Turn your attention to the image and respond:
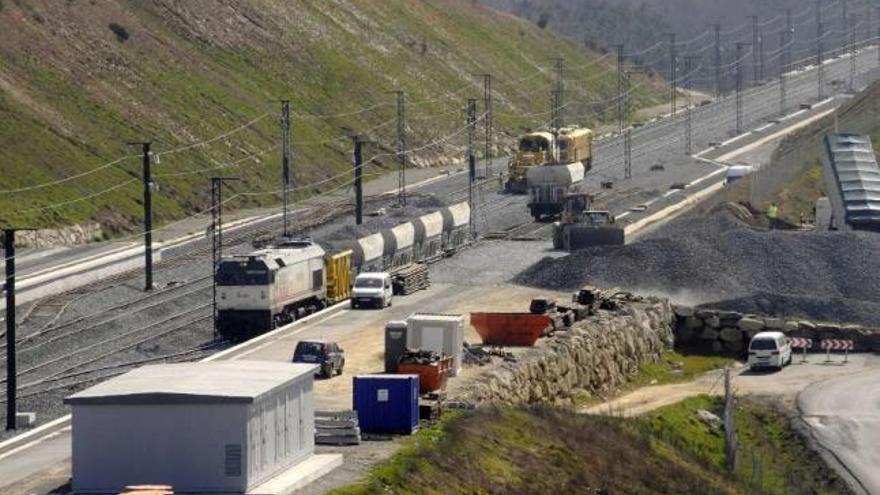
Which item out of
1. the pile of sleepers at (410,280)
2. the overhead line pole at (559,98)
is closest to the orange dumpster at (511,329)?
the pile of sleepers at (410,280)

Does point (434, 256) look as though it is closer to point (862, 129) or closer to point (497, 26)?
point (862, 129)

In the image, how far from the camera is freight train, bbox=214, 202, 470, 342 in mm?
60812

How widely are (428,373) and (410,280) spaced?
23534mm

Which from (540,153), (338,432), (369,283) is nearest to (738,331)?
(369,283)

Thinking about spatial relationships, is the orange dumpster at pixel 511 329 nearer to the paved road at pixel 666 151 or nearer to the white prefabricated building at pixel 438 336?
the white prefabricated building at pixel 438 336

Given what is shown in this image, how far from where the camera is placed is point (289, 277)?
6294 cm

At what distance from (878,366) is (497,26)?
4306 inches

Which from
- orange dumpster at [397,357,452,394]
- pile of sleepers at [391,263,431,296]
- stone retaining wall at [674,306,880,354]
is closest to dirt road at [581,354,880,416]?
stone retaining wall at [674,306,880,354]

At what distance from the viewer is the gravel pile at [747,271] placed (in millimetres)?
66250

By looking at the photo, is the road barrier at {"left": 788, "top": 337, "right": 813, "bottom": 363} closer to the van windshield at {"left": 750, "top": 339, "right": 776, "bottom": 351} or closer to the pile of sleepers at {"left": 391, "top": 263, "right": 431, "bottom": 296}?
the van windshield at {"left": 750, "top": 339, "right": 776, "bottom": 351}

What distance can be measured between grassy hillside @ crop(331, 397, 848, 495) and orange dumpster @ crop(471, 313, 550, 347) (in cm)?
438

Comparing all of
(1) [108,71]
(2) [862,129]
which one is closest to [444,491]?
(1) [108,71]

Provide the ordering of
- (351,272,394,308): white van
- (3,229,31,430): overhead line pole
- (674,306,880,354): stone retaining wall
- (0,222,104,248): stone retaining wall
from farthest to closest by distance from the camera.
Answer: (0,222,104,248): stone retaining wall → (351,272,394,308): white van → (674,306,880,354): stone retaining wall → (3,229,31,430): overhead line pole

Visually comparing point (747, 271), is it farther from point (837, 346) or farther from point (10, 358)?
point (10, 358)
